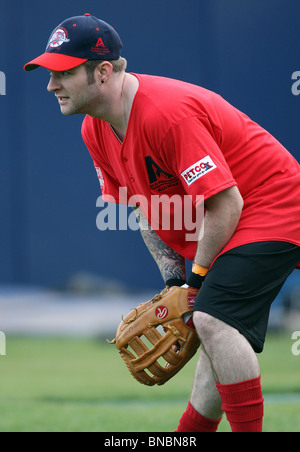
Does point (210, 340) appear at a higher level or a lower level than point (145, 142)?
lower

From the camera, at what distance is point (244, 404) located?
2.81m

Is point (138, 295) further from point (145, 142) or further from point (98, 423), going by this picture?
point (145, 142)

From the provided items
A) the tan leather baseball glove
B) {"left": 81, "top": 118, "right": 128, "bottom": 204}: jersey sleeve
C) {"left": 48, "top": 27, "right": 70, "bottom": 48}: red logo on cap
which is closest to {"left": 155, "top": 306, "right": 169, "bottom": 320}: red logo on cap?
the tan leather baseball glove

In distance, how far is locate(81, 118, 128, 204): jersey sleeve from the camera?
3463 mm

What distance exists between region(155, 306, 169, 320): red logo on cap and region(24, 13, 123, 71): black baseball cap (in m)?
1.02

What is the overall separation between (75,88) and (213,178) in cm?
70

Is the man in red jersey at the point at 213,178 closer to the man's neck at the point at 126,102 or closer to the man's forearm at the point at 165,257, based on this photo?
the man's neck at the point at 126,102

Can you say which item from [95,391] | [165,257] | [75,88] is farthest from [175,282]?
[95,391]

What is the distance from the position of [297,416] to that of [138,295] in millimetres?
3452

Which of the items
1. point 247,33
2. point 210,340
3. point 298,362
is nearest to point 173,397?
point 298,362

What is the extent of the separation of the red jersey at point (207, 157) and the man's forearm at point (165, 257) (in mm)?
276

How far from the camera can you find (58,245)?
8359mm
